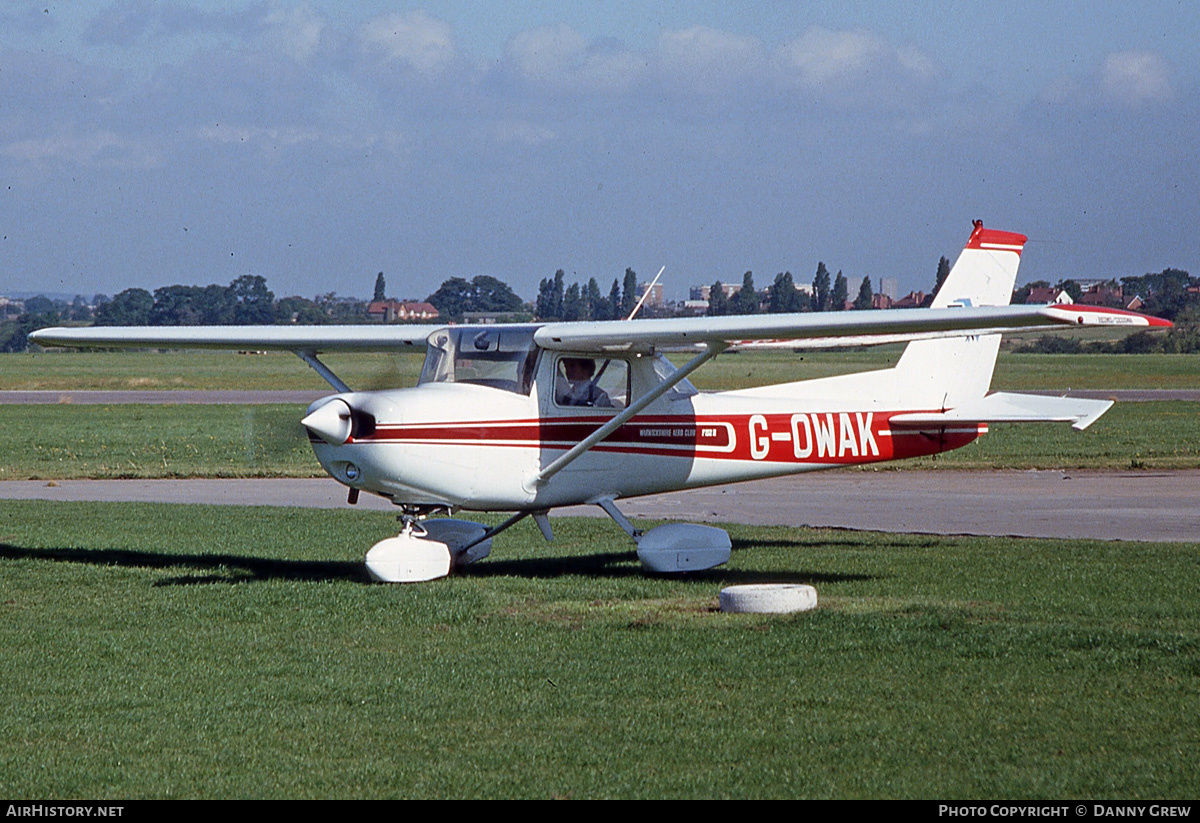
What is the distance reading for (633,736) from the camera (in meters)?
6.65

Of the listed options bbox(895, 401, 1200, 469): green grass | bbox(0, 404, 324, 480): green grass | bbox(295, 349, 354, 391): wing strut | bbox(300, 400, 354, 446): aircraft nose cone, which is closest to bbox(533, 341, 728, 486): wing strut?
bbox(300, 400, 354, 446): aircraft nose cone

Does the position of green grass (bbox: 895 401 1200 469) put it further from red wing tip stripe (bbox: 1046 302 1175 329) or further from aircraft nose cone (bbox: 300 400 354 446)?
aircraft nose cone (bbox: 300 400 354 446)

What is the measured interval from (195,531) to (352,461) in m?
5.96

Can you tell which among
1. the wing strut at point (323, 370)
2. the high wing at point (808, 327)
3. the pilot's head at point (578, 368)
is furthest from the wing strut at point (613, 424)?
the wing strut at point (323, 370)

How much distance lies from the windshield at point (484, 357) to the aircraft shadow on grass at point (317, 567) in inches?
73.3

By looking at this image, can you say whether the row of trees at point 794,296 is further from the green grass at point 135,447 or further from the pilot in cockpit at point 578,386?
the pilot in cockpit at point 578,386

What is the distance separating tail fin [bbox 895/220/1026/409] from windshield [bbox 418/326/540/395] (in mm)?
4581

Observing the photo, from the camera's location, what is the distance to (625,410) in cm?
1194

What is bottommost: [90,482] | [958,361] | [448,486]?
[90,482]

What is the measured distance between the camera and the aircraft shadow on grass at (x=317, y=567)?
39.6 feet

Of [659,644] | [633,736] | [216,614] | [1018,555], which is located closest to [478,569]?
[216,614]

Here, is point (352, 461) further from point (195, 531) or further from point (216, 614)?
point (195, 531)

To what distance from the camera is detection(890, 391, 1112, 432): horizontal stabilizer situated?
13859 millimetres

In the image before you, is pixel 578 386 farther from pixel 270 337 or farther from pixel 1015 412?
pixel 1015 412
